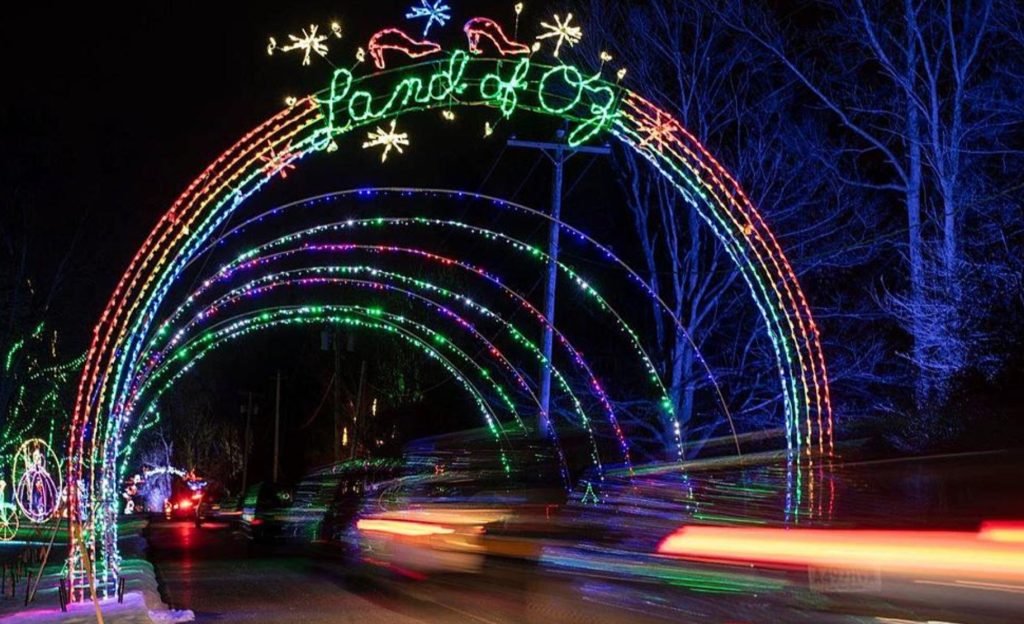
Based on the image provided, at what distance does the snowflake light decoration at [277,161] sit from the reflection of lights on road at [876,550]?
8040mm

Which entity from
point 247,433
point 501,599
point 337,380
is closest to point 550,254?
point 501,599

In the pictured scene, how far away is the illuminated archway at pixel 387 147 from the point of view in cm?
1284

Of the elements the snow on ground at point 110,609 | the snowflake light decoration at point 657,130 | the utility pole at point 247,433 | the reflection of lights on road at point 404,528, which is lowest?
the snow on ground at point 110,609

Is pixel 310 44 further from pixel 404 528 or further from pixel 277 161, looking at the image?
pixel 404 528

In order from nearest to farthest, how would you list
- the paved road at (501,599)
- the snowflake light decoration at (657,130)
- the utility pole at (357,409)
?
the paved road at (501,599)
the snowflake light decoration at (657,130)
the utility pole at (357,409)

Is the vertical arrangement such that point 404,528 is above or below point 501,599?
above

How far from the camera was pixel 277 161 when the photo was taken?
1330cm

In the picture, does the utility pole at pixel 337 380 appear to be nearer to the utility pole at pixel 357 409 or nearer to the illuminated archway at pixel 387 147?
the utility pole at pixel 357 409

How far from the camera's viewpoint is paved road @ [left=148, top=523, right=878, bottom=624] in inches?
331

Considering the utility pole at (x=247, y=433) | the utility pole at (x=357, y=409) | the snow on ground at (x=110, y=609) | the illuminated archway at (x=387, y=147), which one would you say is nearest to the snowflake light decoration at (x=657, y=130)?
the illuminated archway at (x=387, y=147)

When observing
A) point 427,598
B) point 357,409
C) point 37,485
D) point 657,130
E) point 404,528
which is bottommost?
point 427,598

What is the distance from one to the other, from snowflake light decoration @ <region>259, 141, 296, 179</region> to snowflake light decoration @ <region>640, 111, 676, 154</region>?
4.52 metres

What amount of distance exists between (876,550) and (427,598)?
978cm

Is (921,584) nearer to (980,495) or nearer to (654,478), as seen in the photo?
(980,495)
